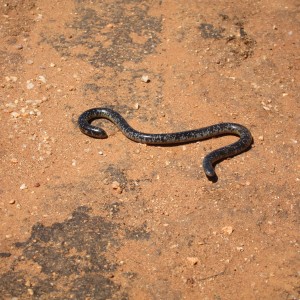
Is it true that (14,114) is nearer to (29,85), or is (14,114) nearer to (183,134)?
(29,85)

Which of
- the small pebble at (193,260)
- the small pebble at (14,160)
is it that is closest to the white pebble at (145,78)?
the small pebble at (14,160)

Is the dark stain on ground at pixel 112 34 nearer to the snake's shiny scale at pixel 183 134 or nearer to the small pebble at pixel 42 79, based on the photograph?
the small pebble at pixel 42 79

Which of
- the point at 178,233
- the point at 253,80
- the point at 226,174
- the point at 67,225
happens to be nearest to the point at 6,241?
the point at 67,225

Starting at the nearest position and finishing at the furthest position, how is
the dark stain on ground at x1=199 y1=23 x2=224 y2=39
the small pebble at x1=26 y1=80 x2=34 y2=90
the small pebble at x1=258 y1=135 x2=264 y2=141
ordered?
the small pebble at x1=258 y1=135 x2=264 y2=141 < the small pebble at x1=26 y1=80 x2=34 y2=90 < the dark stain on ground at x1=199 y1=23 x2=224 y2=39

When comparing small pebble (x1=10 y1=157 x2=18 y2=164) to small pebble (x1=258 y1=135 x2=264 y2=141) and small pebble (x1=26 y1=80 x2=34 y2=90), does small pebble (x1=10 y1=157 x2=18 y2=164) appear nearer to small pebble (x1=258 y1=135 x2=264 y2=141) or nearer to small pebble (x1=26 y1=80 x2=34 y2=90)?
small pebble (x1=26 y1=80 x2=34 y2=90)

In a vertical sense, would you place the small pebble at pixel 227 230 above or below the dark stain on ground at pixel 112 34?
below

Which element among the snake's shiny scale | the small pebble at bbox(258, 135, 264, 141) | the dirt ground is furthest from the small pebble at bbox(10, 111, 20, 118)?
the small pebble at bbox(258, 135, 264, 141)
